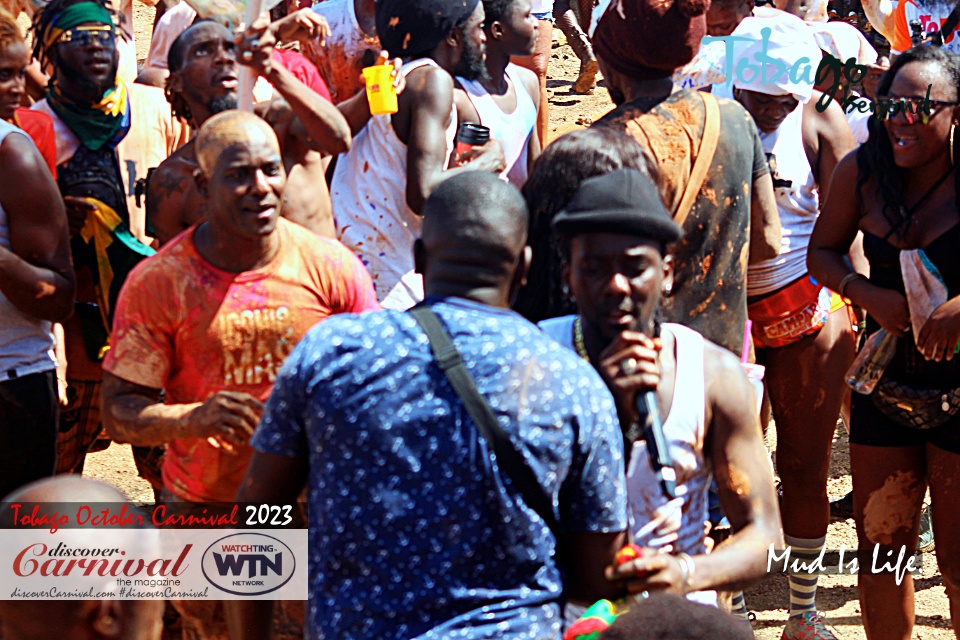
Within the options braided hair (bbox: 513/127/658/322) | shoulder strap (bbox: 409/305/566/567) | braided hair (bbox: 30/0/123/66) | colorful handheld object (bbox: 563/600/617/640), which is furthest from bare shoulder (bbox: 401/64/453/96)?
colorful handheld object (bbox: 563/600/617/640)

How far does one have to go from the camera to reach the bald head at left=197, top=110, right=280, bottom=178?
143 inches

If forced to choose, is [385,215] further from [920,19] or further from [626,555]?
[920,19]

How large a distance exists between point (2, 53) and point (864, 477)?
3.64 metres

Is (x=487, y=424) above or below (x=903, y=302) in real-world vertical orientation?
above

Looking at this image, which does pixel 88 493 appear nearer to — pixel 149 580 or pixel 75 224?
pixel 149 580

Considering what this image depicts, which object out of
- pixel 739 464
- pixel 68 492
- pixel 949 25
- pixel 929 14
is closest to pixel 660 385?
pixel 739 464

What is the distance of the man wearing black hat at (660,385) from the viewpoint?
2.79 metres

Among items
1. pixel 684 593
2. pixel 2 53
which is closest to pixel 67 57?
pixel 2 53

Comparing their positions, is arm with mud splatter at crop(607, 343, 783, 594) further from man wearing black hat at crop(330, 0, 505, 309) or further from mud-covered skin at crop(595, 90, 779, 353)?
man wearing black hat at crop(330, 0, 505, 309)

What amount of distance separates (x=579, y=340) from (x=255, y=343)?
3.49 feet

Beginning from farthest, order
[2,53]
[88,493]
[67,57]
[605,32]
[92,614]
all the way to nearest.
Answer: [67,57], [2,53], [605,32], [88,493], [92,614]

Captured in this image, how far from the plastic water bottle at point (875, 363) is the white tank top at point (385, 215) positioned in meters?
1.61

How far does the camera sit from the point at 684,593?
2666mm

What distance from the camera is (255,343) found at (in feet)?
11.6
